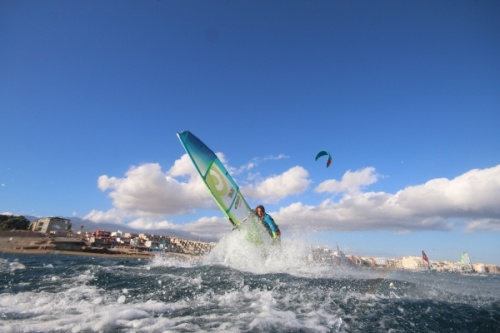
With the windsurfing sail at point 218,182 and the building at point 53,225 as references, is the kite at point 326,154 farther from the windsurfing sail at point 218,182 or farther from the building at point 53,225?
the building at point 53,225

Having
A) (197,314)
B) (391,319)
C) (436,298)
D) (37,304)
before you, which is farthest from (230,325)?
(436,298)

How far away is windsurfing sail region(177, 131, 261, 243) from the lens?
1420 centimetres

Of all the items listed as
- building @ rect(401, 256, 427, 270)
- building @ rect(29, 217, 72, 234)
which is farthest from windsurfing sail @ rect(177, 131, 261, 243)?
building @ rect(401, 256, 427, 270)

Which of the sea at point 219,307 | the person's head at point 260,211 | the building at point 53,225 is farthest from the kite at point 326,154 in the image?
the building at point 53,225

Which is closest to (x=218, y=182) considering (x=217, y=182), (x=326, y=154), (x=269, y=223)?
(x=217, y=182)

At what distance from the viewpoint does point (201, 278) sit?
7.99 metres

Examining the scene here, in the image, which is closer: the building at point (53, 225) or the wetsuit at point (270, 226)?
the wetsuit at point (270, 226)

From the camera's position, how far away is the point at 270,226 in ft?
47.4

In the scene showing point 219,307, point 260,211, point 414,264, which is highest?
point 260,211

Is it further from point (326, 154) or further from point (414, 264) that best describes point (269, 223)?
point (414, 264)

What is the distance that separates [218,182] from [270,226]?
3662 millimetres

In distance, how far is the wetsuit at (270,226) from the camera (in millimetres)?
14367

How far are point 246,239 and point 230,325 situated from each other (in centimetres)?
999

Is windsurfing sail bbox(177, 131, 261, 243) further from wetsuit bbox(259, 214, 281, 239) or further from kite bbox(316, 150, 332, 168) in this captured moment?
kite bbox(316, 150, 332, 168)
